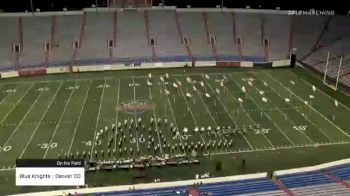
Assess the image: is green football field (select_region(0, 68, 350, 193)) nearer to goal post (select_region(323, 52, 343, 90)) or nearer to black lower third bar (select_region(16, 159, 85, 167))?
goal post (select_region(323, 52, 343, 90))

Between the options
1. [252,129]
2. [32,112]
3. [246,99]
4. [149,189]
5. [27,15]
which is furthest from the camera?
[27,15]

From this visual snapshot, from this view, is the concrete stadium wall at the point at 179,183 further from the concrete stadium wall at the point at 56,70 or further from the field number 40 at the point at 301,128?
the concrete stadium wall at the point at 56,70

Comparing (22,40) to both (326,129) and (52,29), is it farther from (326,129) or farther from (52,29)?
(326,129)

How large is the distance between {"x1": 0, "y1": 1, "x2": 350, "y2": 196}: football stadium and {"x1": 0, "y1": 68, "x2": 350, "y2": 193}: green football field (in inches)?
4.1

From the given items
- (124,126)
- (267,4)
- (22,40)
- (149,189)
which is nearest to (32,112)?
(124,126)

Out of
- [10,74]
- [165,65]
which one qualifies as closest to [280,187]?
[165,65]

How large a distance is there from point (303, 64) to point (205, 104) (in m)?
17.0

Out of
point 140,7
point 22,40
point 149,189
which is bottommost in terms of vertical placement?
point 149,189

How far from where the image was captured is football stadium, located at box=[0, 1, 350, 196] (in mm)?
23062

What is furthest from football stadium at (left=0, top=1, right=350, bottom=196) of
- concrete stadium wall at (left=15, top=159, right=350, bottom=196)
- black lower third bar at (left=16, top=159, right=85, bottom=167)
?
black lower third bar at (left=16, top=159, right=85, bottom=167)

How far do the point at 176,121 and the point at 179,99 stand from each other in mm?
4868

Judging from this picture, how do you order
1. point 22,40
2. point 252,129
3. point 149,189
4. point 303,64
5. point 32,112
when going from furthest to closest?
point 22,40, point 303,64, point 32,112, point 252,129, point 149,189

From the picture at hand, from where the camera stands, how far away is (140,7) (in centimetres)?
5547

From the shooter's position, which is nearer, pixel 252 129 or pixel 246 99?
pixel 252 129
